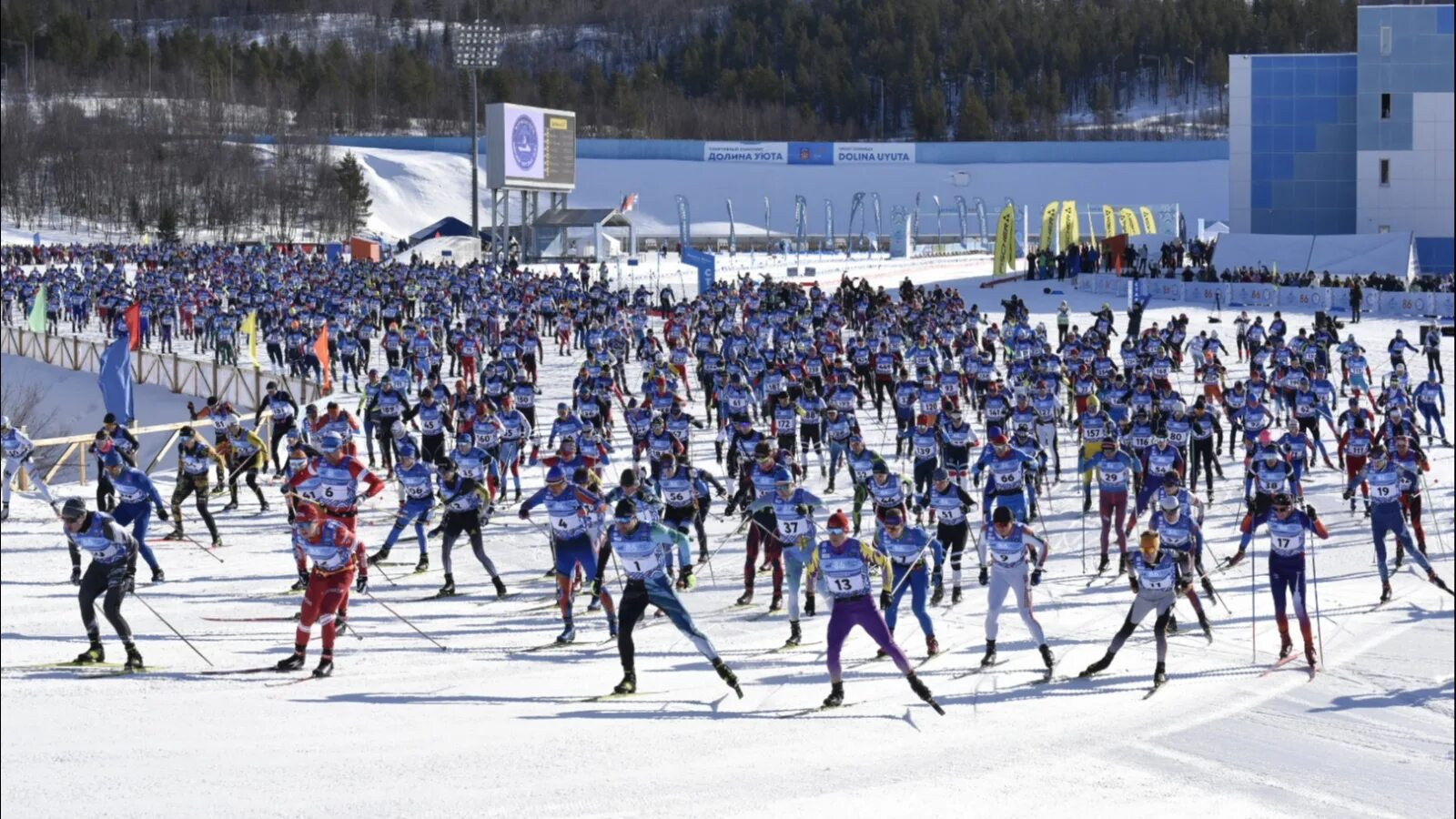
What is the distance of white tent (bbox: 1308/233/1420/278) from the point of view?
55.3m

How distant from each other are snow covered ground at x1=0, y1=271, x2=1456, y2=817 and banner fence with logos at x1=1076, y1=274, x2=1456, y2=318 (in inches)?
1194

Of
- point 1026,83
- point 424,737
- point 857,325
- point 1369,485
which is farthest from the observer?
point 1026,83

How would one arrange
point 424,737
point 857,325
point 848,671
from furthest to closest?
point 857,325
point 848,671
point 424,737

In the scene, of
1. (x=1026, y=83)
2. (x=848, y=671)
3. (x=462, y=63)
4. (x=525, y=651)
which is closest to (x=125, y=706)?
(x=525, y=651)

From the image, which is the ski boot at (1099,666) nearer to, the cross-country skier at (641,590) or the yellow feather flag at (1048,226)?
the cross-country skier at (641,590)

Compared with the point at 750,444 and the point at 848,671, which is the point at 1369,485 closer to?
the point at 848,671

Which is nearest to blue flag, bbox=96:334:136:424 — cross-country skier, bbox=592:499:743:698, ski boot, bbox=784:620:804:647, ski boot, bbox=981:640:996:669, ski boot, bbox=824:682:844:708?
ski boot, bbox=784:620:804:647

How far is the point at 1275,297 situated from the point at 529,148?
3470cm

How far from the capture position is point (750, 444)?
70.2ft

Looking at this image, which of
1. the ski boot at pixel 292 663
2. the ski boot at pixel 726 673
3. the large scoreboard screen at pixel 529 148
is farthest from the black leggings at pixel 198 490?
the large scoreboard screen at pixel 529 148

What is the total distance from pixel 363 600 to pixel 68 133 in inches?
433

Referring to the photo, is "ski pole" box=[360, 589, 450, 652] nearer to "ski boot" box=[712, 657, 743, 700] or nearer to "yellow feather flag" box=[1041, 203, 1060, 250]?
"ski boot" box=[712, 657, 743, 700]

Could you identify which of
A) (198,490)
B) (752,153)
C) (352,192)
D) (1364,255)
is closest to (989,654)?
(198,490)

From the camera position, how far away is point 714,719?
12.2 metres
